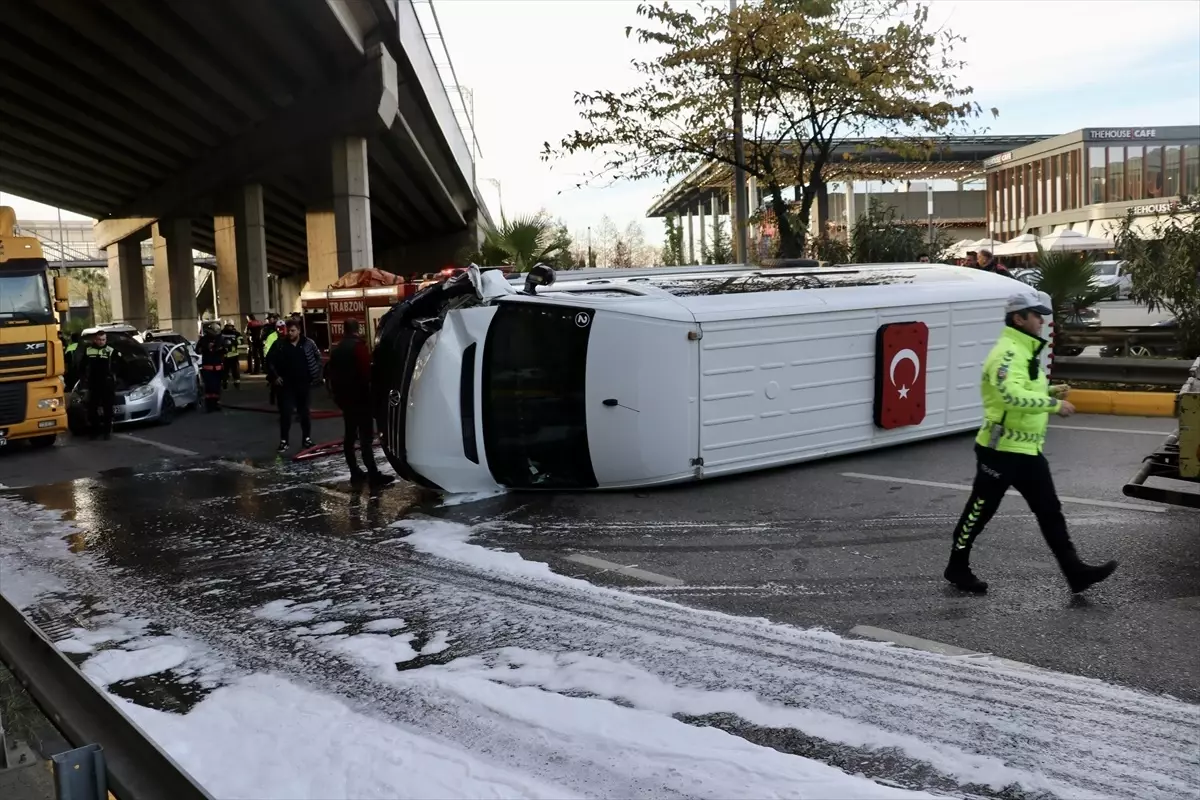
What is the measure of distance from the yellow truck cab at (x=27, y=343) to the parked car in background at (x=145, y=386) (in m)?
1.85

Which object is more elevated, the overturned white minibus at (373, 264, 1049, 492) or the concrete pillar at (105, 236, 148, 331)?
the concrete pillar at (105, 236, 148, 331)

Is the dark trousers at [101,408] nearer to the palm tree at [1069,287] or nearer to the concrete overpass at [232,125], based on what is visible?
the concrete overpass at [232,125]

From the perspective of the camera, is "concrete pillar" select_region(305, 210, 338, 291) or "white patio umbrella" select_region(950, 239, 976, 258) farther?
"concrete pillar" select_region(305, 210, 338, 291)

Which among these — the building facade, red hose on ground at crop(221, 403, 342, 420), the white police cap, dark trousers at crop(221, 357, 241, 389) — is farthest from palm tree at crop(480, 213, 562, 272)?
the building facade

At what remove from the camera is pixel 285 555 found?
25.2ft

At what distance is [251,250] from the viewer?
39.6 meters

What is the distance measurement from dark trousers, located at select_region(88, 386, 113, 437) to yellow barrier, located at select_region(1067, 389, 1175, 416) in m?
14.0

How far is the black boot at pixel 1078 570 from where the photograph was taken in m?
5.77

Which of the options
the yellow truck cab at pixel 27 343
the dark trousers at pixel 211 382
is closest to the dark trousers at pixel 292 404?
the yellow truck cab at pixel 27 343

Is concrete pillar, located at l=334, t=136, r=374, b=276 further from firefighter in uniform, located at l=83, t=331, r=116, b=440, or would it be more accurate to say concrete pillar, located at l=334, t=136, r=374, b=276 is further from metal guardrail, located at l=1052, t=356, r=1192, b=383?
metal guardrail, located at l=1052, t=356, r=1192, b=383

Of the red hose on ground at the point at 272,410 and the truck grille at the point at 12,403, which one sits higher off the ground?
the truck grille at the point at 12,403

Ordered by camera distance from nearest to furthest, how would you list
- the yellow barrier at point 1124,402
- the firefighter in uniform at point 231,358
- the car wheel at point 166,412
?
the yellow barrier at point 1124,402 → the car wheel at point 166,412 → the firefighter in uniform at point 231,358

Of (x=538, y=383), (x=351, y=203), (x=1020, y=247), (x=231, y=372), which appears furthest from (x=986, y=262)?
(x=1020, y=247)

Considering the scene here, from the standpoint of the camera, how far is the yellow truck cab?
47.1 feet
